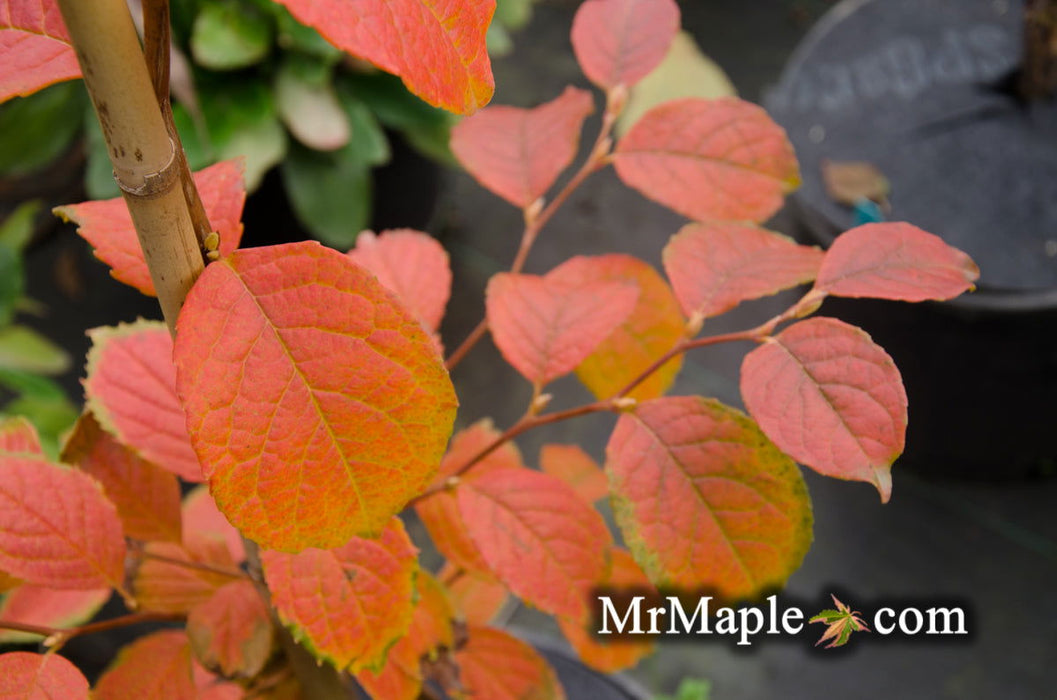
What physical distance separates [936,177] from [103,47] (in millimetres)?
1354

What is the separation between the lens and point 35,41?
32cm

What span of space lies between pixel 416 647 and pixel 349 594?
13cm

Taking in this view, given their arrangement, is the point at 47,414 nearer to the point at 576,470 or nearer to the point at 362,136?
the point at 362,136

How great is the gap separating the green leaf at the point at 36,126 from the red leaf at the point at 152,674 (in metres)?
1.32

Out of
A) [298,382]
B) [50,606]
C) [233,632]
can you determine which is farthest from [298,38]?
[298,382]

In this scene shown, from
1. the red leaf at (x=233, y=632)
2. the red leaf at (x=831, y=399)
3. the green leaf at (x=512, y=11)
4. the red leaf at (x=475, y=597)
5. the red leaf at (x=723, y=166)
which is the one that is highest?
the red leaf at (x=723, y=166)

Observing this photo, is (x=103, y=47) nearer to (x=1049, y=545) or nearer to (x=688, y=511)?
Result: (x=688, y=511)

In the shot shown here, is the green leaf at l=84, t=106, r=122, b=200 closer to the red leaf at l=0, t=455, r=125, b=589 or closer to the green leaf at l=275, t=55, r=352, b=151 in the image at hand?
the green leaf at l=275, t=55, r=352, b=151

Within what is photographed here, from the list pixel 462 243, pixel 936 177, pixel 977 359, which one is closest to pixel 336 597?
pixel 977 359

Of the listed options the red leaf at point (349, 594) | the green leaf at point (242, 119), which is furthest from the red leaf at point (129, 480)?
the green leaf at point (242, 119)

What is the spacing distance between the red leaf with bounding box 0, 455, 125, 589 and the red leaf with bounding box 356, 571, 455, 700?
0.16m

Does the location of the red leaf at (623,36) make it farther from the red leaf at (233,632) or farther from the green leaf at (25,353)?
the green leaf at (25,353)

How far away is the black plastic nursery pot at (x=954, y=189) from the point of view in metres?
1.29

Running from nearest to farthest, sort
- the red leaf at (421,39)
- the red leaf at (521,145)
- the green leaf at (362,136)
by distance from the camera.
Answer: the red leaf at (421,39)
the red leaf at (521,145)
the green leaf at (362,136)
